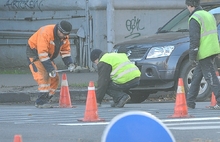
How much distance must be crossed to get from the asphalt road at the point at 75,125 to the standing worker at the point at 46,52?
43 cm

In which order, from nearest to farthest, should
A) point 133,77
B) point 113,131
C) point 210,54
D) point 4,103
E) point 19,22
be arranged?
point 113,131 → point 210,54 → point 133,77 → point 4,103 → point 19,22

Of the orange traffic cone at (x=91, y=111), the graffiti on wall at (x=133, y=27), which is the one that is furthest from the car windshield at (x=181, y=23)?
the graffiti on wall at (x=133, y=27)

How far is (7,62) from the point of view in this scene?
63.2ft

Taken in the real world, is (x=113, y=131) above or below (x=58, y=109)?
above

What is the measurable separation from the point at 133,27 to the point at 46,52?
7767 mm

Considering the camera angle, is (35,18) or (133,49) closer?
(133,49)

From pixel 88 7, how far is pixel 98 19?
428 millimetres

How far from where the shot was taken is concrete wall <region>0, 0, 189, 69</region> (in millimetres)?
17969

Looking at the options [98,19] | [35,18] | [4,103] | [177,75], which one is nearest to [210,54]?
[177,75]

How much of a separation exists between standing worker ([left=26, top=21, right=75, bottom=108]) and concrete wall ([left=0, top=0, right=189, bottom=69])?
6.62m

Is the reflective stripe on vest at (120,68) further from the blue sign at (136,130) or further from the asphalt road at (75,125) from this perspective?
the blue sign at (136,130)

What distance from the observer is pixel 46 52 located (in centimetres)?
1070

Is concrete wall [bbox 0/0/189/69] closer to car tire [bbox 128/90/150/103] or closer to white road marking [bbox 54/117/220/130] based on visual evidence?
car tire [bbox 128/90/150/103]

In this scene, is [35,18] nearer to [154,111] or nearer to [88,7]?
[88,7]
